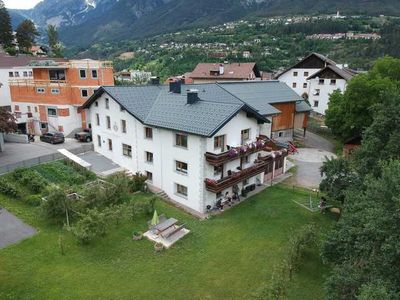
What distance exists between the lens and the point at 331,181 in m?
26.3

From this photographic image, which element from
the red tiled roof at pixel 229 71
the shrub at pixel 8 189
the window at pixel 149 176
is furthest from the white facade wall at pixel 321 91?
the shrub at pixel 8 189

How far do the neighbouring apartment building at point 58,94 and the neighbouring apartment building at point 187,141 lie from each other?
1178 cm

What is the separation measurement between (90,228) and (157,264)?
530cm

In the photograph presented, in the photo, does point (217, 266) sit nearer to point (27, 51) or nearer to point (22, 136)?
point (22, 136)

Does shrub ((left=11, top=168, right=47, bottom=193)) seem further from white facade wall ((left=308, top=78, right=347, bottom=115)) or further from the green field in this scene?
white facade wall ((left=308, top=78, right=347, bottom=115))

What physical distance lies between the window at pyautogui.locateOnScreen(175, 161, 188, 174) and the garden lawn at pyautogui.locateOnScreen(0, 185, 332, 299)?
4743 millimetres

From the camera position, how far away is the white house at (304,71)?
244 feet

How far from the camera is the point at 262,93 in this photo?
44906 mm

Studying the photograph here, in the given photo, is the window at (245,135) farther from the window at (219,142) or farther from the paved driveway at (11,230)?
the paved driveway at (11,230)

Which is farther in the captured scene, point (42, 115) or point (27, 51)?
point (27, 51)

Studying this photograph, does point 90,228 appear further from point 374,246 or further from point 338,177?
point 338,177

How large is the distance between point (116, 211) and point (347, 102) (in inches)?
1367

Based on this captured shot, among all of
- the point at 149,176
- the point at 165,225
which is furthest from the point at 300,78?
the point at 165,225

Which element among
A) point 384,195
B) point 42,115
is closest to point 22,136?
point 42,115
